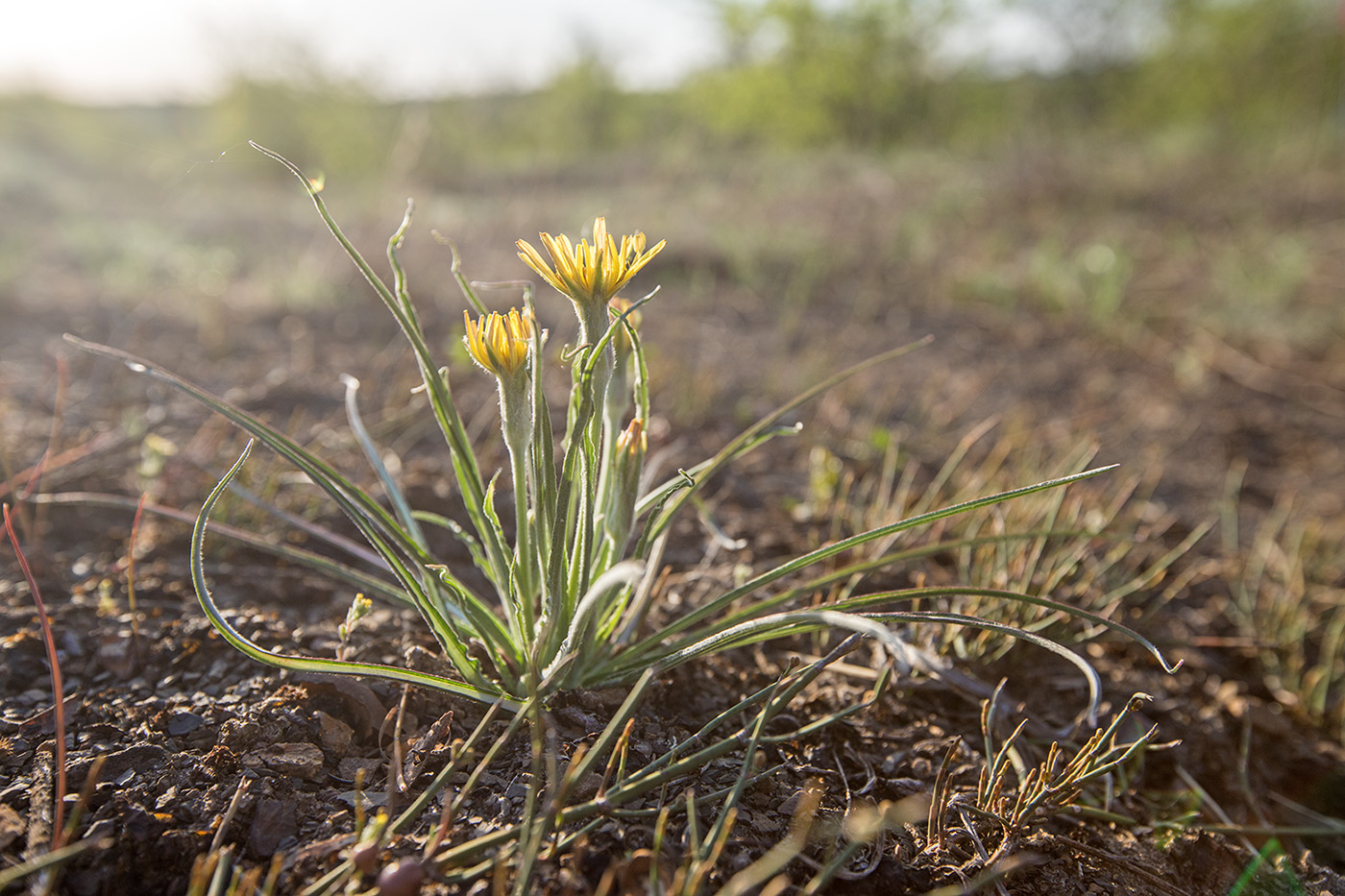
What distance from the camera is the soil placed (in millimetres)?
1051

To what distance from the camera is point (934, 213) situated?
689 centimetres

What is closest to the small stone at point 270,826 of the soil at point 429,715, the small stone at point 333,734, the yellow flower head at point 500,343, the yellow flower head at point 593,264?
the soil at point 429,715

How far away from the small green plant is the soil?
0.10 metres

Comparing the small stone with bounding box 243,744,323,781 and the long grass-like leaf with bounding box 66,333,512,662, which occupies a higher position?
the long grass-like leaf with bounding box 66,333,512,662

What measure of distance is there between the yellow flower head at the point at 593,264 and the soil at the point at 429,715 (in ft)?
1.87

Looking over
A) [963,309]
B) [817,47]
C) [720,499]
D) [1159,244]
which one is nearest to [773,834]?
[720,499]

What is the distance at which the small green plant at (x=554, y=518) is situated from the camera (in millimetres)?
1007

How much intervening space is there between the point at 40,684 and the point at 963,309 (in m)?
4.68

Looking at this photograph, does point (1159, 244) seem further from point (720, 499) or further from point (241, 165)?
point (241, 165)

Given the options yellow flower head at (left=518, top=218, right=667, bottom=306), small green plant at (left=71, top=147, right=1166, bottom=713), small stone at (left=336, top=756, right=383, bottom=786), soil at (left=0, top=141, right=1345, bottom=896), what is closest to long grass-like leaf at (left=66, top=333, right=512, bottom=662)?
small green plant at (left=71, top=147, right=1166, bottom=713)

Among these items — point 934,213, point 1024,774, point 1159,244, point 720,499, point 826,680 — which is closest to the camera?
point 1024,774

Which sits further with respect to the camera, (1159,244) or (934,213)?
(934,213)

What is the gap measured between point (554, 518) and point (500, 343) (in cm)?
26

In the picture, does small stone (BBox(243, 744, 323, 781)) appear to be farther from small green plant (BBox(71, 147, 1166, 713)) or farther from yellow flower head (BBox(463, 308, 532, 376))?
yellow flower head (BBox(463, 308, 532, 376))
